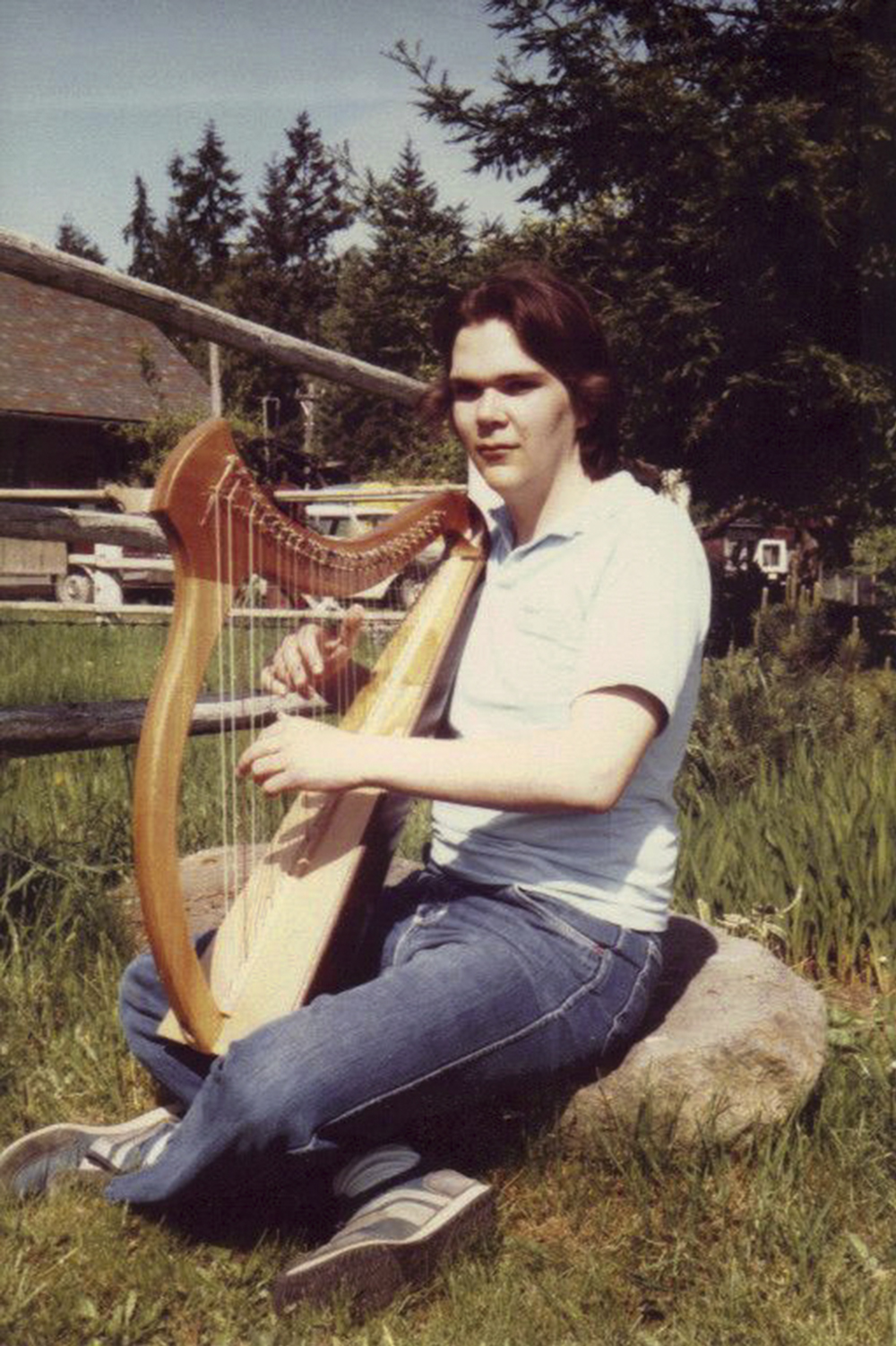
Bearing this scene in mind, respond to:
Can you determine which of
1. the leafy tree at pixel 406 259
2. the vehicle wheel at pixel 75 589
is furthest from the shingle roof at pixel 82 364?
the leafy tree at pixel 406 259

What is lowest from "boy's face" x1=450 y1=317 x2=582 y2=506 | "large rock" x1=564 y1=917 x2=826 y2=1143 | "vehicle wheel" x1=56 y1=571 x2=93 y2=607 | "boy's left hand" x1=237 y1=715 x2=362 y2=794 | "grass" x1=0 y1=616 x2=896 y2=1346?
"vehicle wheel" x1=56 y1=571 x2=93 y2=607

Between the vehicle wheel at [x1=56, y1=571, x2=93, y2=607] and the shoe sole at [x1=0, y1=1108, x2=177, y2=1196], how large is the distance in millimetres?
13284

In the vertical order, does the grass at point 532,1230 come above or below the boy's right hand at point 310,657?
below

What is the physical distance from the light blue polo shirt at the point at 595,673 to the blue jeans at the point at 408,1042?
0.20 ft

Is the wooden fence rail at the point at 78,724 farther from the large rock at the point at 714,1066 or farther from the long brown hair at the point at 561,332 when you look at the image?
the large rock at the point at 714,1066

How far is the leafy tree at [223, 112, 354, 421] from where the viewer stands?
4697 cm

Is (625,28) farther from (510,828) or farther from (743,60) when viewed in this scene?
(510,828)

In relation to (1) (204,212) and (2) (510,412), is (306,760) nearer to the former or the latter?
(2) (510,412)

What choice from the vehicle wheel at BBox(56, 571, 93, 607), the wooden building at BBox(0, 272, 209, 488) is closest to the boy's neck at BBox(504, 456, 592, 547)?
the vehicle wheel at BBox(56, 571, 93, 607)

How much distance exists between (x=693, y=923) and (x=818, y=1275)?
0.85 m

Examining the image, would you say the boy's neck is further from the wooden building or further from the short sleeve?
the wooden building

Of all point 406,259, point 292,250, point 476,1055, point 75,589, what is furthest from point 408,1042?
point 292,250

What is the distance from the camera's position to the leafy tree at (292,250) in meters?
47.0

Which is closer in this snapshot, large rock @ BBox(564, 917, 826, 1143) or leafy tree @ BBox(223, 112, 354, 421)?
large rock @ BBox(564, 917, 826, 1143)
